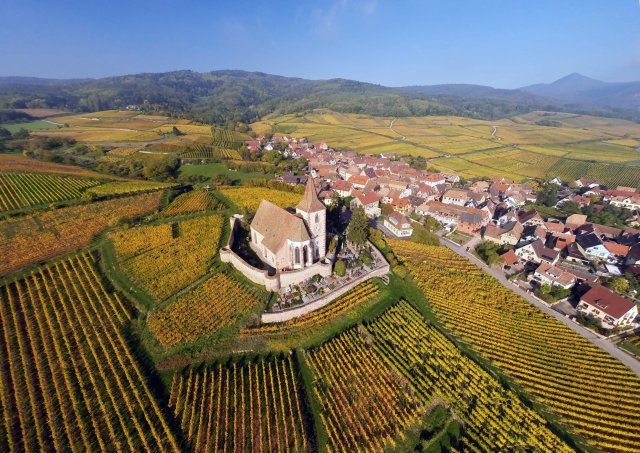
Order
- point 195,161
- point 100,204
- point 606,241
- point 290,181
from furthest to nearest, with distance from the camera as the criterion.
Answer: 1. point 195,161
2. point 290,181
3. point 100,204
4. point 606,241

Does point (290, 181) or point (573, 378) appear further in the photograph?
point (290, 181)

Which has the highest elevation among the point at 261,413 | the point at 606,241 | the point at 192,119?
the point at 192,119

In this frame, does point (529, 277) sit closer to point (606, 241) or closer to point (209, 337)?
point (606, 241)

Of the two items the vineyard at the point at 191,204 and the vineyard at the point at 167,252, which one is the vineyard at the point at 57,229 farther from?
the vineyard at the point at 167,252

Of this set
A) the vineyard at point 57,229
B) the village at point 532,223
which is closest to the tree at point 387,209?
the village at point 532,223

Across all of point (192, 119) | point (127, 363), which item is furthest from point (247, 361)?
point (192, 119)

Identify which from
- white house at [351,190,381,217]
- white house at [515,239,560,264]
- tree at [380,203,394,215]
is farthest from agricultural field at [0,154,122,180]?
white house at [515,239,560,264]
